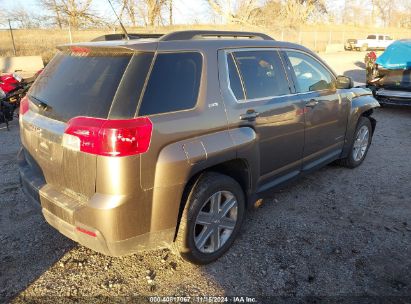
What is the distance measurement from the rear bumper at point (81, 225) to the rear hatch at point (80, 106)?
7 centimetres

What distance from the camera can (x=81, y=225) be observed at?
2.56m

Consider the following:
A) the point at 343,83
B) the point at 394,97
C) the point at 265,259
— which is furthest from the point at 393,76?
the point at 265,259

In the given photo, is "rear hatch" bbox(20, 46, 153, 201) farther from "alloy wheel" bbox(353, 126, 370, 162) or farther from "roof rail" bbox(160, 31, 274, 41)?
"alloy wheel" bbox(353, 126, 370, 162)

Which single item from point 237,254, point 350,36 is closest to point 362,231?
point 237,254

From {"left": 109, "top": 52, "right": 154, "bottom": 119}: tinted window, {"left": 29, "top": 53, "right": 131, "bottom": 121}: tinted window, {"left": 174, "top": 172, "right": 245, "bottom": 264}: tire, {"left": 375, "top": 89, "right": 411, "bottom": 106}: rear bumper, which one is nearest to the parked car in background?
{"left": 375, "top": 89, "right": 411, "bottom": 106}: rear bumper

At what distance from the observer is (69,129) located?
2480 mm

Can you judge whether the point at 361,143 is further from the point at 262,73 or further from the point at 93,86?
the point at 93,86

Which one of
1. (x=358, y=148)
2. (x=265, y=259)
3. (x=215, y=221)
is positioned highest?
(x=358, y=148)

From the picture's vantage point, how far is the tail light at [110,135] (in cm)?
233

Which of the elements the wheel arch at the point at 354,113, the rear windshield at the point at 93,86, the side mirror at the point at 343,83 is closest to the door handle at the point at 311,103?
the side mirror at the point at 343,83

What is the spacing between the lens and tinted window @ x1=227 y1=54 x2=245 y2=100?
10.3 feet

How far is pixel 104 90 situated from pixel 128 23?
25.5m

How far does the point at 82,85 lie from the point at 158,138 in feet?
2.37

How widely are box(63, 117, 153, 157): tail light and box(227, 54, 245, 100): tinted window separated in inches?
38.4
